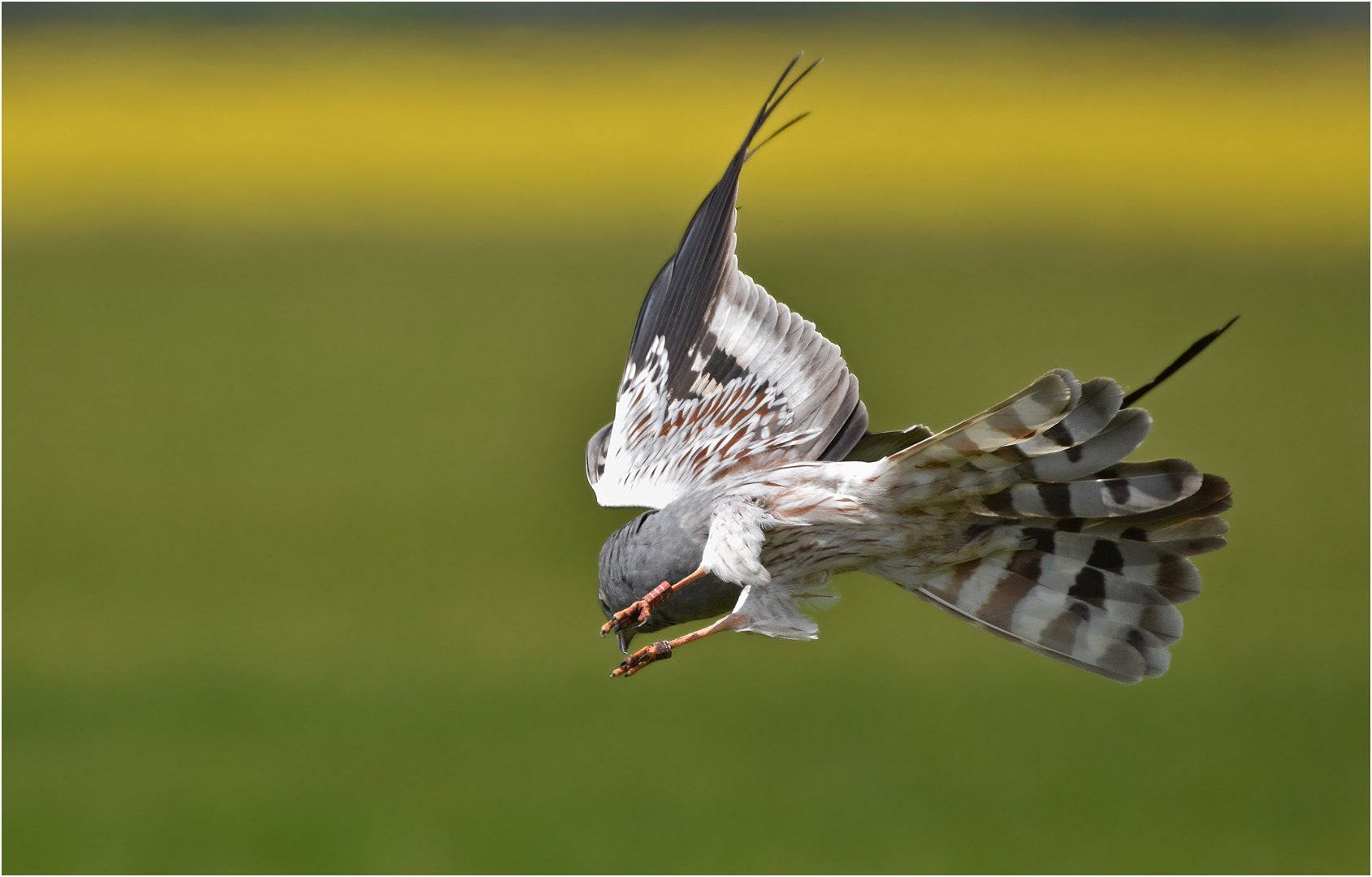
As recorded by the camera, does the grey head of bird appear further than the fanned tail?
Yes

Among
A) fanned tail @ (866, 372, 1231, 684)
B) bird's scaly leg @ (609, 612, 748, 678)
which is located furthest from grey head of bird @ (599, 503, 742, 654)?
fanned tail @ (866, 372, 1231, 684)

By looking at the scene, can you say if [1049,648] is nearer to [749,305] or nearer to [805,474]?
[805,474]

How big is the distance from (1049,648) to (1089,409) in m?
0.62

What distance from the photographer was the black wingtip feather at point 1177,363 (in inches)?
65.7

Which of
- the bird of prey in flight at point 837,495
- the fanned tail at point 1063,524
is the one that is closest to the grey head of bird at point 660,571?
the bird of prey in flight at point 837,495

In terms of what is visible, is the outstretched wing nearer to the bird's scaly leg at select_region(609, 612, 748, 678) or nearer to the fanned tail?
the fanned tail

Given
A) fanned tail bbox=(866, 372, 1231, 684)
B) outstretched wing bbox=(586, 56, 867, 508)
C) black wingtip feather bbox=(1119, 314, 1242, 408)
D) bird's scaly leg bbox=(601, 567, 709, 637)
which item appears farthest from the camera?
outstretched wing bbox=(586, 56, 867, 508)

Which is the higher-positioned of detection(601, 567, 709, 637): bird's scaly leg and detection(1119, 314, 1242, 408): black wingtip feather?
detection(601, 567, 709, 637): bird's scaly leg

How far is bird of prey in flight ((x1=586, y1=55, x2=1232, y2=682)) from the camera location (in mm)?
2016

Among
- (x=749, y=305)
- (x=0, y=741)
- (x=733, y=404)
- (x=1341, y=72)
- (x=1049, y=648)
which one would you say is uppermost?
(x=1341, y=72)

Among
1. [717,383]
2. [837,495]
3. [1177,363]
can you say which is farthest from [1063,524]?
[717,383]

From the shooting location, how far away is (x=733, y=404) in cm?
262

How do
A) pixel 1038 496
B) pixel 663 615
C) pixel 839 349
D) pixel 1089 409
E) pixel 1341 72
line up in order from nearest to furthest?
pixel 1089 409, pixel 1038 496, pixel 663 615, pixel 839 349, pixel 1341 72

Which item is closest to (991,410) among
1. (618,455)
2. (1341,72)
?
(618,455)
